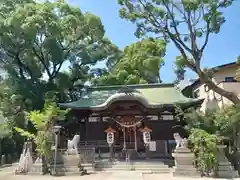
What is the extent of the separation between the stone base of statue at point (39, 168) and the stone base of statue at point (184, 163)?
638 cm

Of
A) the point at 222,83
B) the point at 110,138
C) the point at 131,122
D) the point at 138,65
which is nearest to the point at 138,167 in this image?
the point at 110,138

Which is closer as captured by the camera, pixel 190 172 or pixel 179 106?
pixel 190 172

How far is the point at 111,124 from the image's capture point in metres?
19.2

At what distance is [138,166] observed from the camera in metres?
15.7

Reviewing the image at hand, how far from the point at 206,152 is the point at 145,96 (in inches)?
326

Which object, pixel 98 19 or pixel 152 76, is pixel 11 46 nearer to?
pixel 98 19

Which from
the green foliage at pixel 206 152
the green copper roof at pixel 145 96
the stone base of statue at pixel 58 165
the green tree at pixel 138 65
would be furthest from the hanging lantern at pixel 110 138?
the green tree at pixel 138 65

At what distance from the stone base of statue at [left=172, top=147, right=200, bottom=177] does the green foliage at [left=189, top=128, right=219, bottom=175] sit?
278 mm

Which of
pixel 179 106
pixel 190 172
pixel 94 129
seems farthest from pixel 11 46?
pixel 190 172

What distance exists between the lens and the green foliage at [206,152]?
12453 millimetres

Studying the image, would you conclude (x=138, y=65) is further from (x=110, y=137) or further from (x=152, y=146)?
(x=110, y=137)

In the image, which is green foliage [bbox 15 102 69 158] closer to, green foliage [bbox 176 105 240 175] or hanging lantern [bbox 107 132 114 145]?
hanging lantern [bbox 107 132 114 145]

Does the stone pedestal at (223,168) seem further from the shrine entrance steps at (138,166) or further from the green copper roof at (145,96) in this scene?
the green copper roof at (145,96)

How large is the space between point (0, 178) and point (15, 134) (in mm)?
11846
